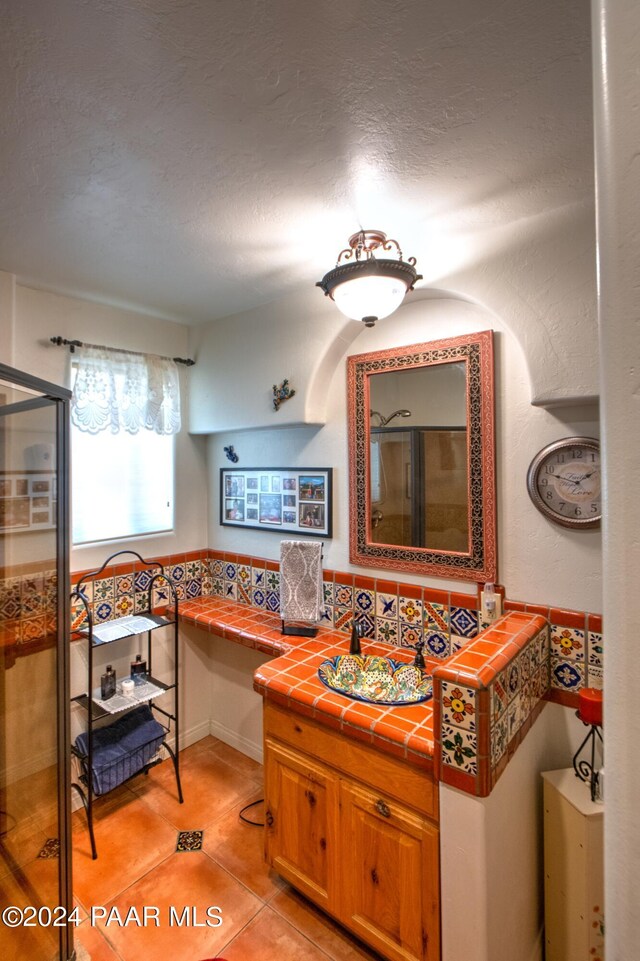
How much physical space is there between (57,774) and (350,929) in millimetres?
1154

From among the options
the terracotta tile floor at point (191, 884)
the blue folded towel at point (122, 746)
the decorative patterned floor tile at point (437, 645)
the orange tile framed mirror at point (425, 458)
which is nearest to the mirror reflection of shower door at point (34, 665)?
the terracotta tile floor at point (191, 884)

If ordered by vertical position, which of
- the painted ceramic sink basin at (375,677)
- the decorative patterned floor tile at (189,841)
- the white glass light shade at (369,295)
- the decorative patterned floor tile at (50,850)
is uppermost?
the white glass light shade at (369,295)

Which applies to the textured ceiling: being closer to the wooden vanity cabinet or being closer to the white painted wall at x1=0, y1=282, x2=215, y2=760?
the white painted wall at x1=0, y1=282, x2=215, y2=760

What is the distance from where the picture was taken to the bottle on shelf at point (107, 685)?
83.7 inches

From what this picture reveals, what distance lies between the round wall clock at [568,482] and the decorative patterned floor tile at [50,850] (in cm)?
210

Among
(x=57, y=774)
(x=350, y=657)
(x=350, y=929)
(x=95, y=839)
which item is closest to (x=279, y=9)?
(x=350, y=657)

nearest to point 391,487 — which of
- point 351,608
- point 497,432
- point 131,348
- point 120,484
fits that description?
point 497,432

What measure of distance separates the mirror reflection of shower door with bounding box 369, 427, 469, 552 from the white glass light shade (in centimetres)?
59

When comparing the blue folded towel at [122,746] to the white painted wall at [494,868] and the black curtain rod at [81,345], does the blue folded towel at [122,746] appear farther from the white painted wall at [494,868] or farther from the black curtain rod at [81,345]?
the black curtain rod at [81,345]

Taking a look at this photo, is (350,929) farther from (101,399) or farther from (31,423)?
(101,399)

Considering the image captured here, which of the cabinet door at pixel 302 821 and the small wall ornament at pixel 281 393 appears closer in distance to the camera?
the cabinet door at pixel 302 821

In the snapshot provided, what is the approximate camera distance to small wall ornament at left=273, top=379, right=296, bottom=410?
2.13 metres

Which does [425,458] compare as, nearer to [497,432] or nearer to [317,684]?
[497,432]

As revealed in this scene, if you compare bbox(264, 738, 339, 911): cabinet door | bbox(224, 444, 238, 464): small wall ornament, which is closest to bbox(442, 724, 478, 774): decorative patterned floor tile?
bbox(264, 738, 339, 911): cabinet door
